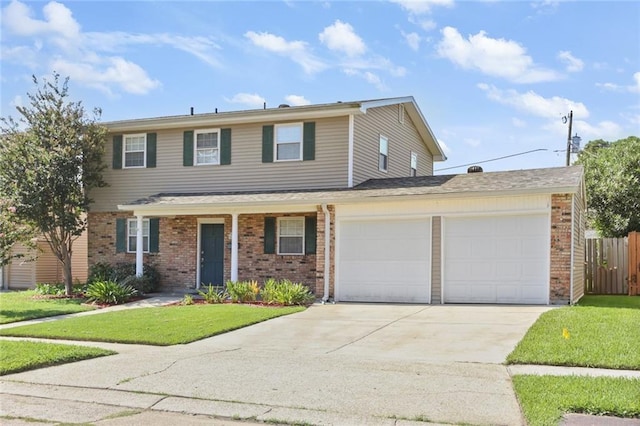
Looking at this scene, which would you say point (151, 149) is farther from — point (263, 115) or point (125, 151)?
point (263, 115)

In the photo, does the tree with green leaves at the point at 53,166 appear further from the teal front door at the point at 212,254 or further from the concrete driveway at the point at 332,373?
the concrete driveway at the point at 332,373

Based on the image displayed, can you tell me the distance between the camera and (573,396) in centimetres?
589

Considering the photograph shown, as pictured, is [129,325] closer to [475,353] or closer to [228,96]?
[475,353]

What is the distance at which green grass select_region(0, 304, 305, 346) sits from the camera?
10539 mm

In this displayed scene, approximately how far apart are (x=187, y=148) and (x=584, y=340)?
46.4 feet

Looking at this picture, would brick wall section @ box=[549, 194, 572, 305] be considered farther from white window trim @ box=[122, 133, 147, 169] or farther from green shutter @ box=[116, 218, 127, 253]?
green shutter @ box=[116, 218, 127, 253]

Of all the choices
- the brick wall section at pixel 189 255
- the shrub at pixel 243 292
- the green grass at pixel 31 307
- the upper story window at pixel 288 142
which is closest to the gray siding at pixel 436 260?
the brick wall section at pixel 189 255

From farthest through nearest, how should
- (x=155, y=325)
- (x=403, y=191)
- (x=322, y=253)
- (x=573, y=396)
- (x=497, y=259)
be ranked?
1. (x=322, y=253)
2. (x=403, y=191)
3. (x=497, y=259)
4. (x=155, y=325)
5. (x=573, y=396)

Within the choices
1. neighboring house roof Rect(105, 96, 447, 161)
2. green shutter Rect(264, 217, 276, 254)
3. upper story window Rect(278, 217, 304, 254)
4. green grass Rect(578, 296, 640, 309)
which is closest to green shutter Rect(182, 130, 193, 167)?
neighboring house roof Rect(105, 96, 447, 161)

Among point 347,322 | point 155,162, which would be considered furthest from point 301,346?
point 155,162

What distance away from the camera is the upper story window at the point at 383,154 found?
64.4ft

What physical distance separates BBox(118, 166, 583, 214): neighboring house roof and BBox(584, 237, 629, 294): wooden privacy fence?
313 cm

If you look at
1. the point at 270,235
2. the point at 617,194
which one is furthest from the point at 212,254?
the point at 617,194

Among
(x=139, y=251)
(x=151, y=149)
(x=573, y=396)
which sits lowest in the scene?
(x=573, y=396)
